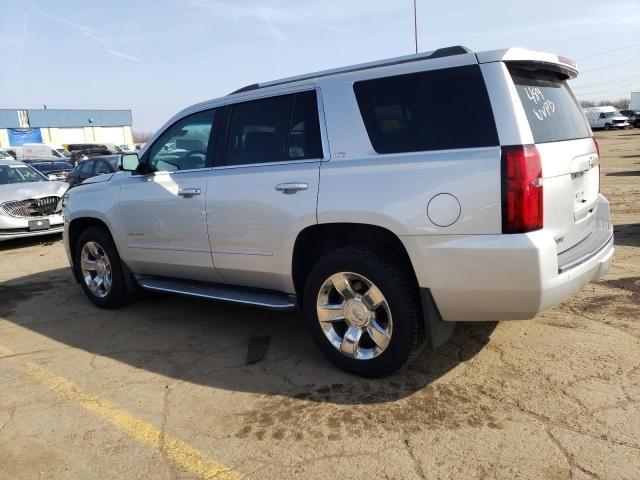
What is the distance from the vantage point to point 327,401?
3260mm

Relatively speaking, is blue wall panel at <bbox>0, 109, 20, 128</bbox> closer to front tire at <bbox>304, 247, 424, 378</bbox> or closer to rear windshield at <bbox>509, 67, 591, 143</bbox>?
front tire at <bbox>304, 247, 424, 378</bbox>

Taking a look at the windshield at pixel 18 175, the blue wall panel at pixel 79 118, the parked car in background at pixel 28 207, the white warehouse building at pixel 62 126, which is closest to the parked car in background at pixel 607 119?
the windshield at pixel 18 175

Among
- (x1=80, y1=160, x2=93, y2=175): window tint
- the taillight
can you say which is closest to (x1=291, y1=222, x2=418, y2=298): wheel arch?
the taillight

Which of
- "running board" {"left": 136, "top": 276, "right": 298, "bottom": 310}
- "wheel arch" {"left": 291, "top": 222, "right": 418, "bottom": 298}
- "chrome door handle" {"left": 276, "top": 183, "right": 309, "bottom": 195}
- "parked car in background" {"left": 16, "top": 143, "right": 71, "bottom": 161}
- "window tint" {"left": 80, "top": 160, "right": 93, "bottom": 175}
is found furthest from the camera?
"parked car in background" {"left": 16, "top": 143, "right": 71, "bottom": 161}

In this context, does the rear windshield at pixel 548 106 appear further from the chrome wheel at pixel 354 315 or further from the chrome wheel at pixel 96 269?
the chrome wheel at pixel 96 269

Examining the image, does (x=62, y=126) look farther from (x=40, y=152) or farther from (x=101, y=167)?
(x=101, y=167)

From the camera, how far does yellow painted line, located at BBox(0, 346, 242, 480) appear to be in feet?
8.73

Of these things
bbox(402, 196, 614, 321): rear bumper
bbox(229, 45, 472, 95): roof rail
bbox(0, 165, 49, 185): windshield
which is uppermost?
bbox(229, 45, 472, 95): roof rail

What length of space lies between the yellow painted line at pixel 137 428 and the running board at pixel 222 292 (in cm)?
112

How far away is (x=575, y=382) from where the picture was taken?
3.27 m

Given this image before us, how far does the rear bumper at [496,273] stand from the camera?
2.80 metres

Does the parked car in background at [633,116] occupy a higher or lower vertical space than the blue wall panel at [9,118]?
lower

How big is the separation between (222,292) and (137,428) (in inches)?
55.0

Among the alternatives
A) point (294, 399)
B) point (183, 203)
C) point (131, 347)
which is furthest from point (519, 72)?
point (131, 347)
